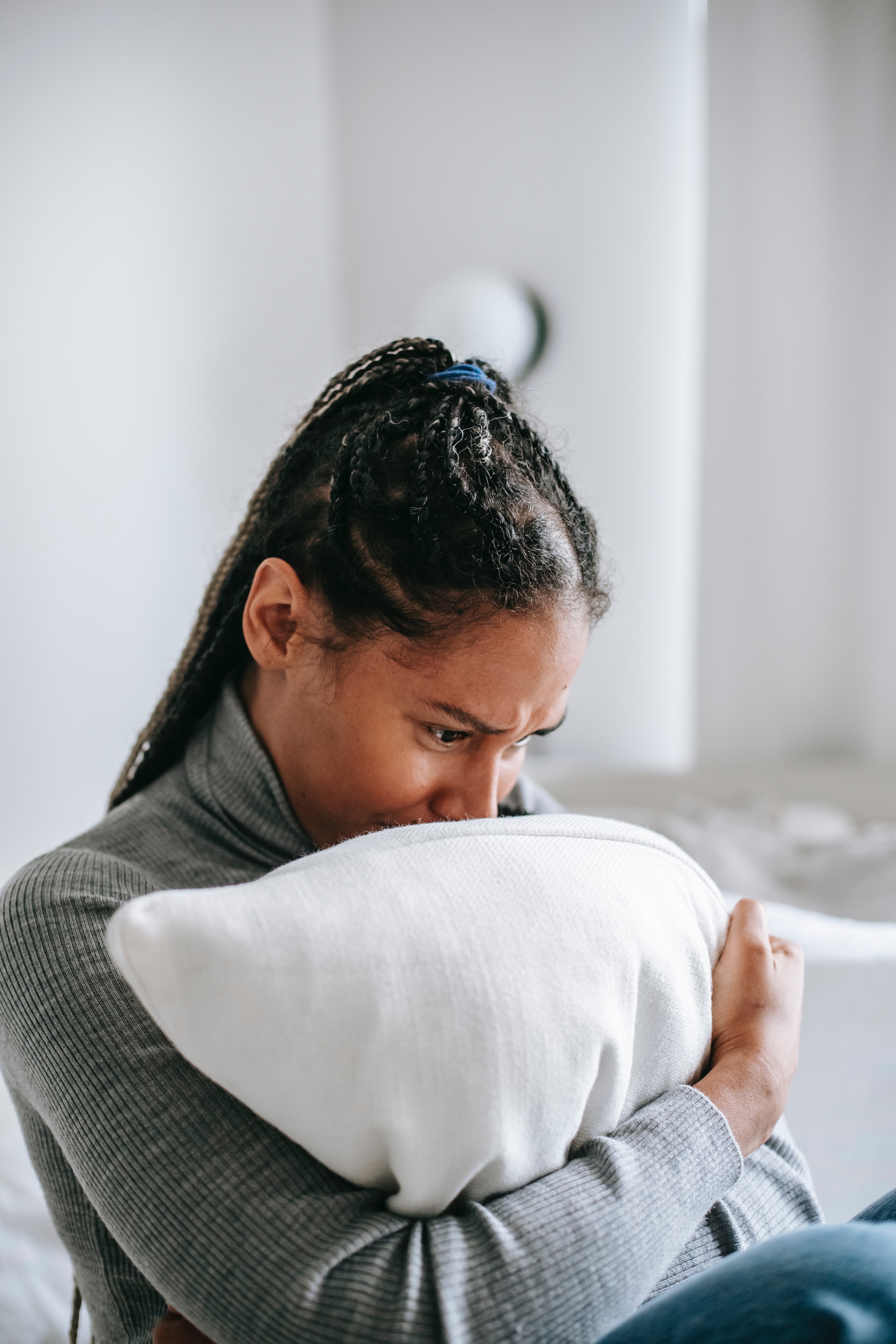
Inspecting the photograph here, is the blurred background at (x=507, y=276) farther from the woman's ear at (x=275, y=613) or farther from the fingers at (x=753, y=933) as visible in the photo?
the fingers at (x=753, y=933)

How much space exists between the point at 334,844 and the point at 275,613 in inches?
8.4

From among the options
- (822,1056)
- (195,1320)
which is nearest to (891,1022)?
(822,1056)

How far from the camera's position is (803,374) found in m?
1.89

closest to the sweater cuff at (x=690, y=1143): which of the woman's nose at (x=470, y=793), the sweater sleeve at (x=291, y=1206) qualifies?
the sweater sleeve at (x=291, y=1206)

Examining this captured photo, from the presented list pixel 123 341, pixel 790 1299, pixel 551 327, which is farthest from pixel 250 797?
pixel 551 327

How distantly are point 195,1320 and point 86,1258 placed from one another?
10.1 inches

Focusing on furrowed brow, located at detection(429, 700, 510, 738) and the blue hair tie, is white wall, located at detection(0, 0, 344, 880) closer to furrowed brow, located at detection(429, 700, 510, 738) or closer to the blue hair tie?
the blue hair tie

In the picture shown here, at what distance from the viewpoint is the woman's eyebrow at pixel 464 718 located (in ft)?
2.43

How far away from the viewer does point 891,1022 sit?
0.93 metres

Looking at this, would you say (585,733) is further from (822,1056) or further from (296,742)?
(296,742)

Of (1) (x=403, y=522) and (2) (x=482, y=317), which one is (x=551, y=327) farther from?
(1) (x=403, y=522)

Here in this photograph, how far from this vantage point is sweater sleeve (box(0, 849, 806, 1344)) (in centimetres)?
46

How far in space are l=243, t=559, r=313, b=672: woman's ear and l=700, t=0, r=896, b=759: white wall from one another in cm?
138

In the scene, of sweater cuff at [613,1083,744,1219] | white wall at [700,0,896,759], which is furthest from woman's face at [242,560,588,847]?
white wall at [700,0,896,759]
